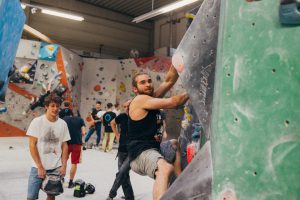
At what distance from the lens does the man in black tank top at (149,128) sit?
2.21 m

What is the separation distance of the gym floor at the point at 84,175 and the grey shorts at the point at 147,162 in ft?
6.61

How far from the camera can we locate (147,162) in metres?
2.32

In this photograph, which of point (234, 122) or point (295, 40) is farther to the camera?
point (234, 122)

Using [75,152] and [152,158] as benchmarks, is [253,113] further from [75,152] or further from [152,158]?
[75,152]

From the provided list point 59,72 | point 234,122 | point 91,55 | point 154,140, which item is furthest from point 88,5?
point 234,122

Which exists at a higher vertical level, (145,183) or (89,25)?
(89,25)

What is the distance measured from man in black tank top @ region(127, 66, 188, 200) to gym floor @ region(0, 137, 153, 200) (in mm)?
2046

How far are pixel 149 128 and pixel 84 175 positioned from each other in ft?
11.7

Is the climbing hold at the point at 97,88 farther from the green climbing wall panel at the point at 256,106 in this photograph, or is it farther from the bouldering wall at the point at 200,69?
the green climbing wall panel at the point at 256,106

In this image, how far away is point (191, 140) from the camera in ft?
7.02

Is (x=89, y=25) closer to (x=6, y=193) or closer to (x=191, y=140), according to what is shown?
(x=6, y=193)

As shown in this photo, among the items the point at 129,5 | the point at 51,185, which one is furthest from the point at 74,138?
the point at 129,5

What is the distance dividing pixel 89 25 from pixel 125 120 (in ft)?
36.7

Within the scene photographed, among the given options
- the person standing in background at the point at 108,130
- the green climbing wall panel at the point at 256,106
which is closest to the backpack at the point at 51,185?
the green climbing wall panel at the point at 256,106
